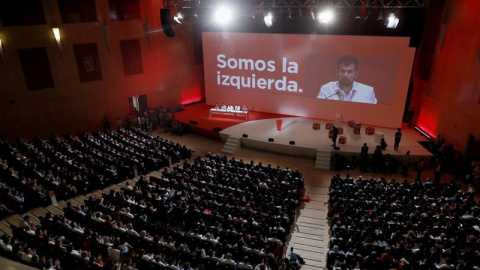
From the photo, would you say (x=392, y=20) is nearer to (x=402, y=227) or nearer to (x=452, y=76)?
(x=452, y=76)

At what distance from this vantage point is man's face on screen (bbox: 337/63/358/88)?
1898cm

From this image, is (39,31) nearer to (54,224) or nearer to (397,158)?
(54,224)

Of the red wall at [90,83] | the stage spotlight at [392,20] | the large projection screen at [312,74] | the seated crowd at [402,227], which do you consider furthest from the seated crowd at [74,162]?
the stage spotlight at [392,20]

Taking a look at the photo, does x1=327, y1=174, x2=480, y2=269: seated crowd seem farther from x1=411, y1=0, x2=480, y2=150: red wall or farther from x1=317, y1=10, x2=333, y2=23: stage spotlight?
x1=317, y1=10, x2=333, y2=23: stage spotlight

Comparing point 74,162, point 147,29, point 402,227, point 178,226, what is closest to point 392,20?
point 402,227

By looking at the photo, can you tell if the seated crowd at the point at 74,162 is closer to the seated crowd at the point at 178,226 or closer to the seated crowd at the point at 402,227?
the seated crowd at the point at 178,226

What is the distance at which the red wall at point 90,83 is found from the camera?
17.0 m

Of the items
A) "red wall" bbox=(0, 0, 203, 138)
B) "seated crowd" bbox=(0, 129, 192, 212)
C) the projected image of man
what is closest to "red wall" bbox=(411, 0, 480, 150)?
the projected image of man

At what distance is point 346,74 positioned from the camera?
63.1 ft

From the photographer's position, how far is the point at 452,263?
8211 millimetres

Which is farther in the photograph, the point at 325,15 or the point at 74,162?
the point at 325,15

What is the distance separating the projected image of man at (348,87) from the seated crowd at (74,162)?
9477 mm

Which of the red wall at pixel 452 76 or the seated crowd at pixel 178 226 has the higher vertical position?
the red wall at pixel 452 76

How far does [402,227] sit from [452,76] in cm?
1018
